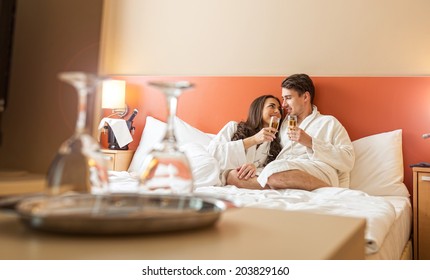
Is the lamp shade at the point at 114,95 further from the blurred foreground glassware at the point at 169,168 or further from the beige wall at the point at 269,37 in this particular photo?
the blurred foreground glassware at the point at 169,168

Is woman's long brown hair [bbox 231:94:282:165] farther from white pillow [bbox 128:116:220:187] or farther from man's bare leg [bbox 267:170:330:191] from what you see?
man's bare leg [bbox 267:170:330:191]

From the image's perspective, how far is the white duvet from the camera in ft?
3.10

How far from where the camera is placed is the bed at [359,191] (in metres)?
1.09

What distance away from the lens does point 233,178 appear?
1845 millimetres

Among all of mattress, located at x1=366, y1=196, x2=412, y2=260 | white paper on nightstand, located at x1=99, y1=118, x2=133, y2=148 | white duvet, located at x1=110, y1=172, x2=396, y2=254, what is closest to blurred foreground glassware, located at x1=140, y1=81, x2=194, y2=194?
white duvet, located at x1=110, y1=172, x2=396, y2=254

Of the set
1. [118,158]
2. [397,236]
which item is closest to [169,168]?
[397,236]

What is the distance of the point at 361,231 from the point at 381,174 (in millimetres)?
1546

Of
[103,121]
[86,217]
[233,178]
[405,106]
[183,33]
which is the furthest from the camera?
[183,33]

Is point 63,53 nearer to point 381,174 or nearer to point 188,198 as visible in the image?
point 188,198

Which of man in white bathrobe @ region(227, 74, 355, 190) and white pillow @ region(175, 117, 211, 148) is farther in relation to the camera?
white pillow @ region(175, 117, 211, 148)

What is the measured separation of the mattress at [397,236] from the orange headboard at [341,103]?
37 centimetres

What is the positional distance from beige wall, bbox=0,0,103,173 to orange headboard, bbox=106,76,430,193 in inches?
54.6

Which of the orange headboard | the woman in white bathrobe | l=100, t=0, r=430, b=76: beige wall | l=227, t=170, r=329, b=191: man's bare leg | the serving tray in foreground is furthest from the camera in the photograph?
l=100, t=0, r=430, b=76: beige wall

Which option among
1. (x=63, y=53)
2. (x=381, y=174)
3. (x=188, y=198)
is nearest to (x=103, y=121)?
(x=381, y=174)
